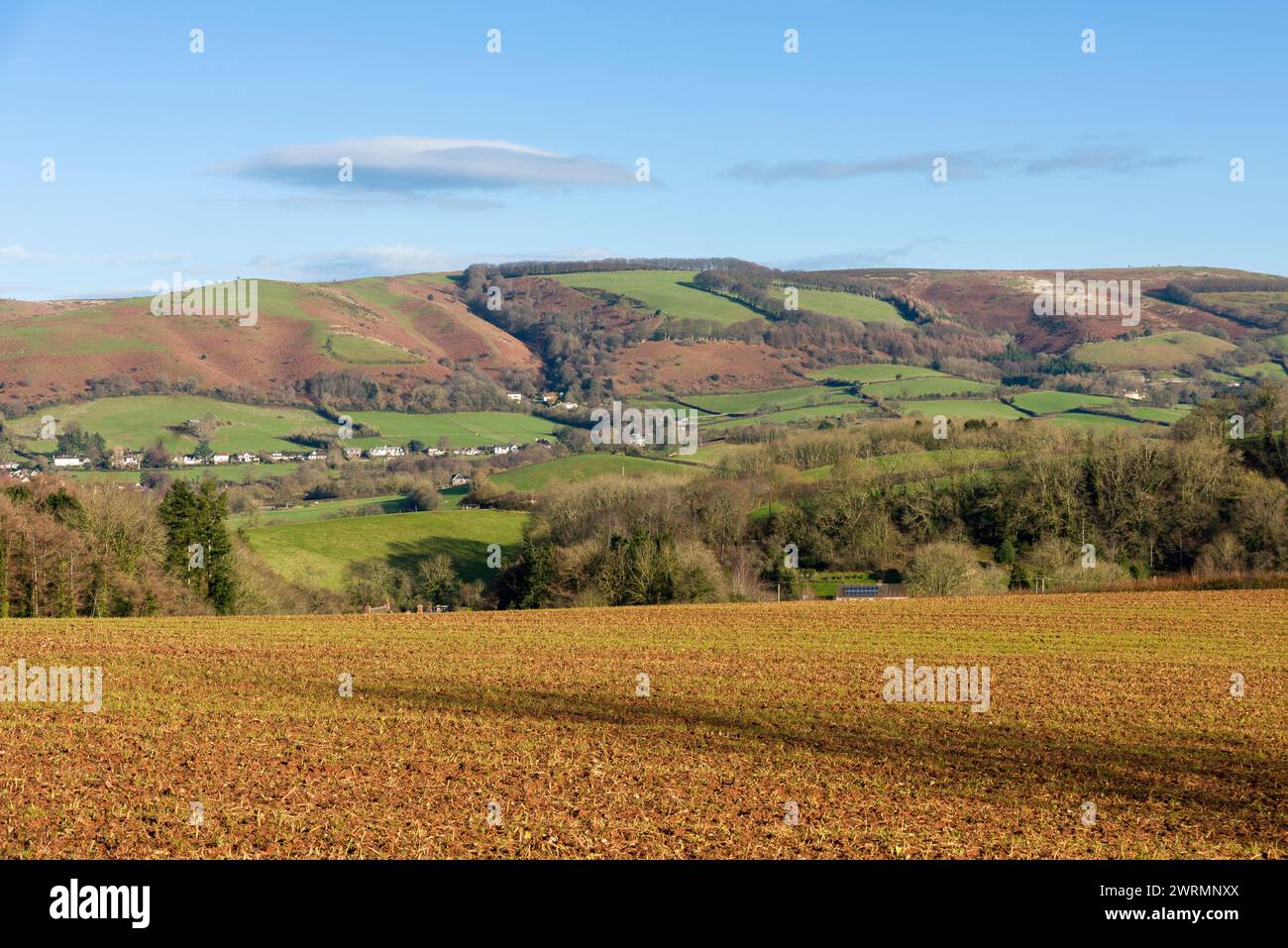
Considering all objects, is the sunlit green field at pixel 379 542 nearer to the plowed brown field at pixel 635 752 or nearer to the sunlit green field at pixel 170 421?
the sunlit green field at pixel 170 421

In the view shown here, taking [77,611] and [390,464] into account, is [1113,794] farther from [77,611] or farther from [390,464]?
[390,464]


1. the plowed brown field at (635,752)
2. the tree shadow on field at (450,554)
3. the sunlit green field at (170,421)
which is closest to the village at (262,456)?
the sunlit green field at (170,421)

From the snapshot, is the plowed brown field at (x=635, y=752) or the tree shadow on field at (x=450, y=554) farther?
the tree shadow on field at (x=450, y=554)

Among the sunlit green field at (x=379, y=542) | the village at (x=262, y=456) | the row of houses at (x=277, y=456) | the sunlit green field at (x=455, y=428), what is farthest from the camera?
the sunlit green field at (x=455, y=428)

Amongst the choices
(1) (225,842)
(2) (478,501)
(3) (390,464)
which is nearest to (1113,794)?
(1) (225,842)

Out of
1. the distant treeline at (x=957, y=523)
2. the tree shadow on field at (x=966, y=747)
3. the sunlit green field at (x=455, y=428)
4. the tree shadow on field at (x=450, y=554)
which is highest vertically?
the sunlit green field at (x=455, y=428)

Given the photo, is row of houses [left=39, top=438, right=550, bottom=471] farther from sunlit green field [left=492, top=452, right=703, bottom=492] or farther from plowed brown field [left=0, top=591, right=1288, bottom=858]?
plowed brown field [left=0, top=591, right=1288, bottom=858]

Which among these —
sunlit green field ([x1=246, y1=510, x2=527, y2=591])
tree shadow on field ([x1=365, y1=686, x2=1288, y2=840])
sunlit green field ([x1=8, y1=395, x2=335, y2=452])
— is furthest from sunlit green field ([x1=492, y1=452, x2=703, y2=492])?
tree shadow on field ([x1=365, y1=686, x2=1288, y2=840])
